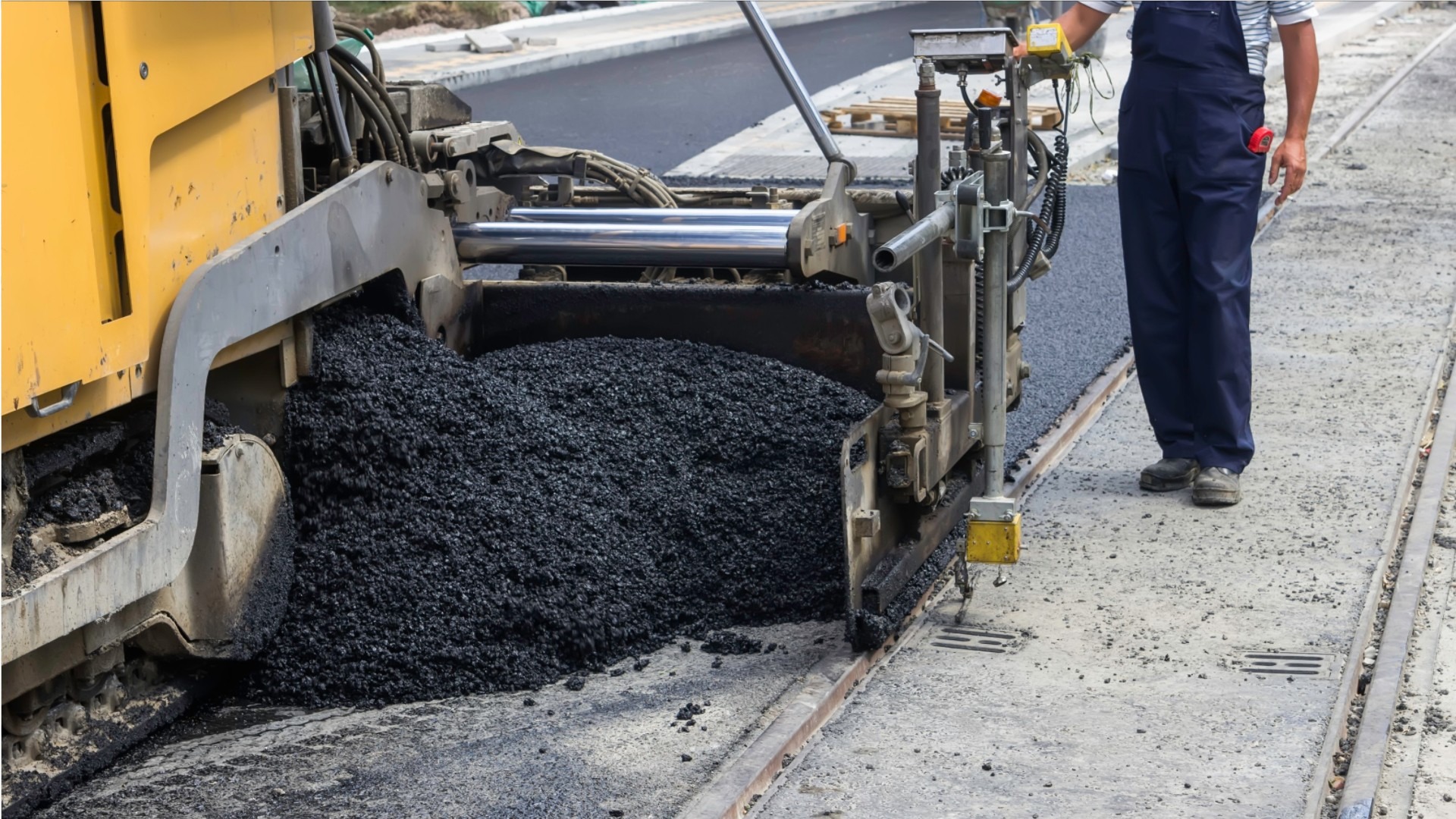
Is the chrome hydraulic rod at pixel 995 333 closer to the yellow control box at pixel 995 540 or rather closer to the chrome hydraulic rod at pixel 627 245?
the yellow control box at pixel 995 540

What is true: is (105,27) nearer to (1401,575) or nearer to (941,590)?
(941,590)

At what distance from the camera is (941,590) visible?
449 centimetres

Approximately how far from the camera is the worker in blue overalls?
4.93m

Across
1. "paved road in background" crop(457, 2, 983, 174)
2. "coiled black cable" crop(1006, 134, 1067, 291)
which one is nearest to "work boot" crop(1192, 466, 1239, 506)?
"coiled black cable" crop(1006, 134, 1067, 291)

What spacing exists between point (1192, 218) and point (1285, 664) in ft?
5.43

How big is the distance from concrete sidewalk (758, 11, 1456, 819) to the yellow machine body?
155cm

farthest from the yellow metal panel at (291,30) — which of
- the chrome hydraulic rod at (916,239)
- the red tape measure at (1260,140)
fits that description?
the red tape measure at (1260,140)

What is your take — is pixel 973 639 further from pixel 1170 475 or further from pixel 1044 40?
pixel 1044 40

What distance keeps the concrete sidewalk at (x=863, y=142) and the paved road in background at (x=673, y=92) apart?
30 centimetres

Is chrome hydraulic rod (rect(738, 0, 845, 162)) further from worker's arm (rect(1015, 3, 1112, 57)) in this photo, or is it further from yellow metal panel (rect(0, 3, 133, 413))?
yellow metal panel (rect(0, 3, 133, 413))

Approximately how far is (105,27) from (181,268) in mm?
540

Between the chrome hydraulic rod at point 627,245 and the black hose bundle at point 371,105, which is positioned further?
the chrome hydraulic rod at point 627,245

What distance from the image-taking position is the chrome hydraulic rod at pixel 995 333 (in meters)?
4.20

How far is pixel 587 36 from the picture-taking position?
64.1ft
